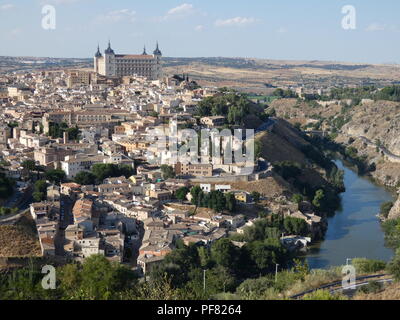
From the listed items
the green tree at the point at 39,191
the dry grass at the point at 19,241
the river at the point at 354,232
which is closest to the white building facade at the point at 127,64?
the river at the point at 354,232

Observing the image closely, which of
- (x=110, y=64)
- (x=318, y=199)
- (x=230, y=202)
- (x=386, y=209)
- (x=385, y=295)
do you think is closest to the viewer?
(x=385, y=295)

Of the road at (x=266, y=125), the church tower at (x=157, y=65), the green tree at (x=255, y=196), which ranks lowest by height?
the green tree at (x=255, y=196)

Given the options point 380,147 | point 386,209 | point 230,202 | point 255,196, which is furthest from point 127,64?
point 230,202

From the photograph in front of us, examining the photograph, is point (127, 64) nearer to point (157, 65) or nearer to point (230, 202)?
point (157, 65)

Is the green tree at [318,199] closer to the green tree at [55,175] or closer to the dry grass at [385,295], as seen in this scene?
the green tree at [55,175]

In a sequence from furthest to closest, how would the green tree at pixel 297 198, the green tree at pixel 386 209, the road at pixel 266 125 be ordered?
the road at pixel 266 125, the green tree at pixel 386 209, the green tree at pixel 297 198

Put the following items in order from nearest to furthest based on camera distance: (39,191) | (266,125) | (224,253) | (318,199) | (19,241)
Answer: (224,253)
(19,241)
(39,191)
(318,199)
(266,125)

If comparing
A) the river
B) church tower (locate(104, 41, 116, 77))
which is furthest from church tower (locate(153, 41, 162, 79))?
the river

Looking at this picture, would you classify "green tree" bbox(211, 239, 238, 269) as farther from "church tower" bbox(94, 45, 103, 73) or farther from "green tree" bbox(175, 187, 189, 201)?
"church tower" bbox(94, 45, 103, 73)
